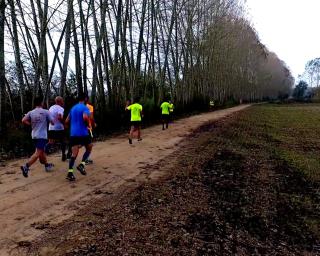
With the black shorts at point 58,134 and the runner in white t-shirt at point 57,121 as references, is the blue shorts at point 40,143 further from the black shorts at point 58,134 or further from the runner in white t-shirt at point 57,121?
the black shorts at point 58,134

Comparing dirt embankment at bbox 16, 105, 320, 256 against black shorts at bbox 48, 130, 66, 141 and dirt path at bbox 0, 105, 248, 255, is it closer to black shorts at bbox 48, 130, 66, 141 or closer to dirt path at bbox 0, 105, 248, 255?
dirt path at bbox 0, 105, 248, 255

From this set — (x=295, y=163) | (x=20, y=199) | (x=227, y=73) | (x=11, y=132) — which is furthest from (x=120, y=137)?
(x=227, y=73)

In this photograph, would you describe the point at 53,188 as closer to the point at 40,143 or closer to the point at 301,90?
the point at 40,143

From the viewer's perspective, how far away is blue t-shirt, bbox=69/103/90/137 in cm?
889

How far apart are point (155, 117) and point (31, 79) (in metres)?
7.40

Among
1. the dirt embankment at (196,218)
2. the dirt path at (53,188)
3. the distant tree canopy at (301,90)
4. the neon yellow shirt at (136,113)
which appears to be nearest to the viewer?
the dirt embankment at (196,218)

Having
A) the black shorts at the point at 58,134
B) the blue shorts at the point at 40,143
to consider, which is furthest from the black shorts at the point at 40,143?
the black shorts at the point at 58,134

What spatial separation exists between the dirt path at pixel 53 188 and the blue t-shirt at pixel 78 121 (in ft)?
3.23

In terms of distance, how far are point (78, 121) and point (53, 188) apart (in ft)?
5.08

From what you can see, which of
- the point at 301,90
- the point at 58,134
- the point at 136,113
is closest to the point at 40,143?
the point at 58,134

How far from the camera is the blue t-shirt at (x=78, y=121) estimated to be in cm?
889

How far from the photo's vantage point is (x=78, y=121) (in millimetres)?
8922

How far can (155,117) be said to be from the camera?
25141 mm

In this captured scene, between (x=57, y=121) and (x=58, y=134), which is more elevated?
(x=57, y=121)
